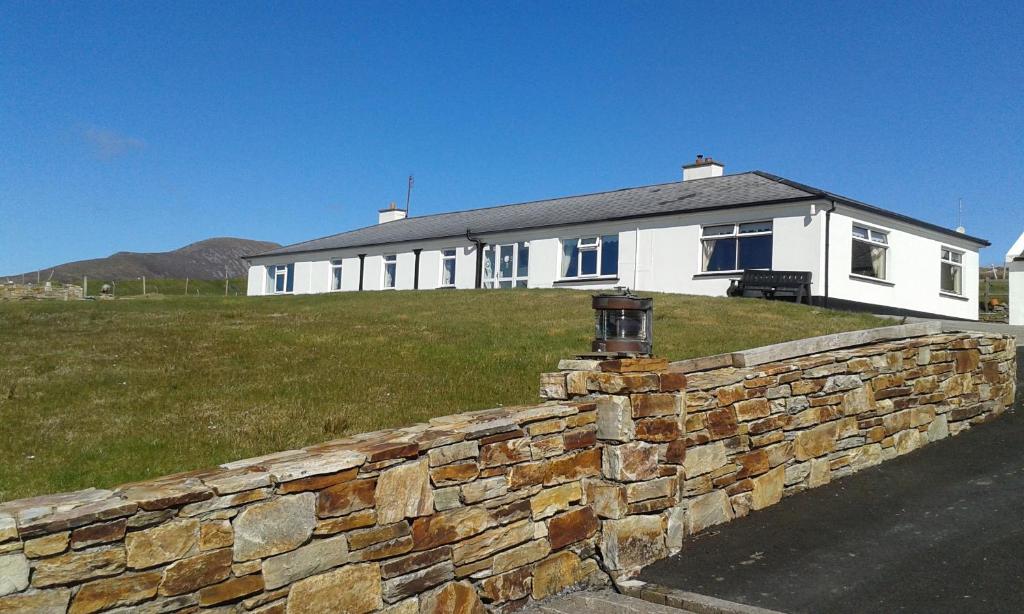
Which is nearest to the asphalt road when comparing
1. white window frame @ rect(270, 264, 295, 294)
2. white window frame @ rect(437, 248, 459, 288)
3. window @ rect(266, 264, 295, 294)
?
white window frame @ rect(437, 248, 459, 288)

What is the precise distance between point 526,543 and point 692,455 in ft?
5.68

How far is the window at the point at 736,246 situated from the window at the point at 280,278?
20.4 m

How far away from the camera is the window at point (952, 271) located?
24.5 meters

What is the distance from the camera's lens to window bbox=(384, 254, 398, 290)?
1216 inches

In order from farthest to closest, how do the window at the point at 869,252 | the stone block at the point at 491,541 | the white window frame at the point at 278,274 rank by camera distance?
the white window frame at the point at 278,274, the window at the point at 869,252, the stone block at the point at 491,541

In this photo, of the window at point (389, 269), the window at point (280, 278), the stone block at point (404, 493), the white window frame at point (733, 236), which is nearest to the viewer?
the stone block at point (404, 493)

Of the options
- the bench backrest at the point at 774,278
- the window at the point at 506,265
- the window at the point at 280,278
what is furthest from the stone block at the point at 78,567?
the window at the point at 280,278

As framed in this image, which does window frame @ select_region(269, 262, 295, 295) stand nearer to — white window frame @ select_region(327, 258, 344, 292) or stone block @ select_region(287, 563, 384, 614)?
white window frame @ select_region(327, 258, 344, 292)

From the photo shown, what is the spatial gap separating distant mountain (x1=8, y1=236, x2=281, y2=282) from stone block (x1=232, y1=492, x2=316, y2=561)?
7018 centimetres

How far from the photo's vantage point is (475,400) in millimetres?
7906

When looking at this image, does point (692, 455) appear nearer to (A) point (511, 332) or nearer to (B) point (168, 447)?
(B) point (168, 447)

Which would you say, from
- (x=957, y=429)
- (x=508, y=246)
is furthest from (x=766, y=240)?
(x=957, y=429)

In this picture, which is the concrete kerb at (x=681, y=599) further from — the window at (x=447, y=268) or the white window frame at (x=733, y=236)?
the window at (x=447, y=268)

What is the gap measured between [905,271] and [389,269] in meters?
18.4
